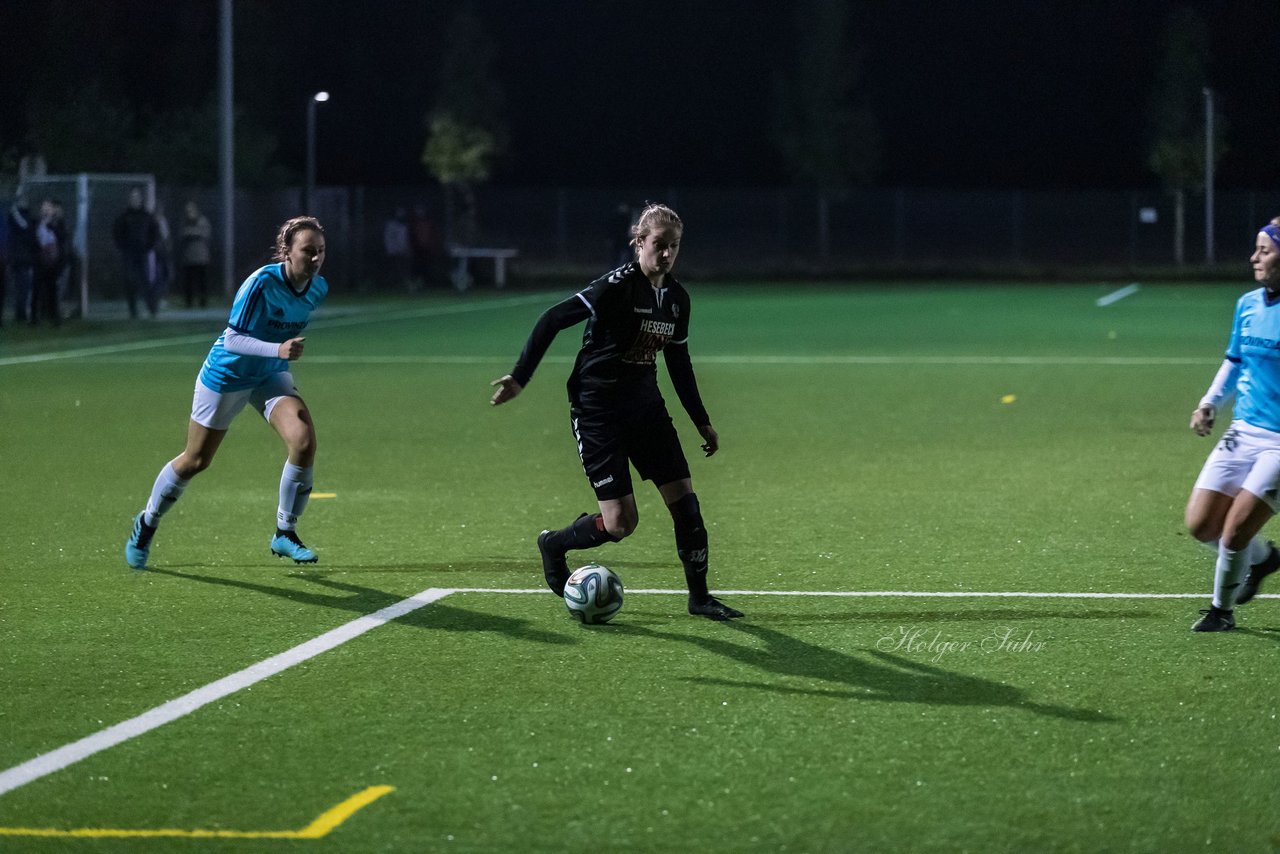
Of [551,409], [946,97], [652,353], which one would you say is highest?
[946,97]

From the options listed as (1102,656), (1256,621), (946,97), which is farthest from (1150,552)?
(946,97)

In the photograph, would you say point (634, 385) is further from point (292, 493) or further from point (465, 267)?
point (465, 267)

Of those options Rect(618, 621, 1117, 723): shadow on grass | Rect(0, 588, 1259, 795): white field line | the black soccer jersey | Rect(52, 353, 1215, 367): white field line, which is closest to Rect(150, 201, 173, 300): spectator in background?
Rect(52, 353, 1215, 367): white field line

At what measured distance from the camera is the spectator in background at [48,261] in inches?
1156

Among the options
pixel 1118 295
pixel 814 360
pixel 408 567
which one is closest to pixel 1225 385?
pixel 408 567

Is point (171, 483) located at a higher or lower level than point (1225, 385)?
lower

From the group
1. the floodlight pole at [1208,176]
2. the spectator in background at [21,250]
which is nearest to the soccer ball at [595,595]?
the spectator in background at [21,250]

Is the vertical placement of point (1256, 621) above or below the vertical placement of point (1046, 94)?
below

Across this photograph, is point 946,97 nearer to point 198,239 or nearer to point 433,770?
point 198,239

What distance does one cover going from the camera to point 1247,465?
8.02m

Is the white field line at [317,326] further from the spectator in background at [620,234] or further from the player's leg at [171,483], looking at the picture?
the player's leg at [171,483]

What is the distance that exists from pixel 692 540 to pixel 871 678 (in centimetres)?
137

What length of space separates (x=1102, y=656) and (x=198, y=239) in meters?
30.1

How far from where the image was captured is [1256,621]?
27.6 ft
